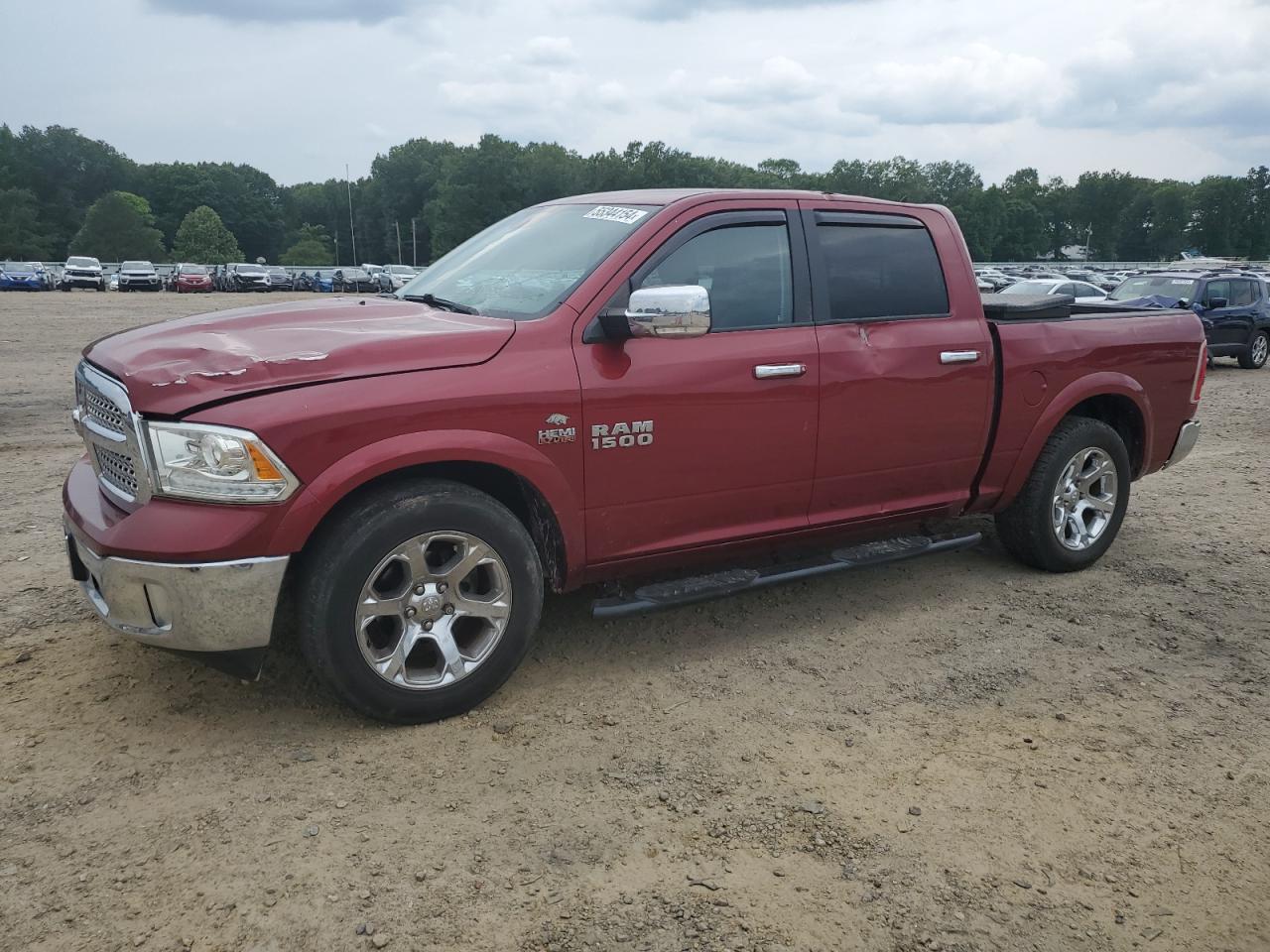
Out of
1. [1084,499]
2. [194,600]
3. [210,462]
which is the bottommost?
[1084,499]

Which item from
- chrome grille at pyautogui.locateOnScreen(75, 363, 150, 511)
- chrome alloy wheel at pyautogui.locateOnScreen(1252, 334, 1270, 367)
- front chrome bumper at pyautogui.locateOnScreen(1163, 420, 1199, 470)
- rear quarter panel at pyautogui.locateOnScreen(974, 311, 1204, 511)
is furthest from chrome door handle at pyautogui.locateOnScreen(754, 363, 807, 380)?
chrome alloy wheel at pyautogui.locateOnScreen(1252, 334, 1270, 367)

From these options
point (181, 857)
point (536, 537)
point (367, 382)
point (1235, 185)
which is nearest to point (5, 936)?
point (181, 857)

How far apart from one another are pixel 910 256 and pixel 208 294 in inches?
1751

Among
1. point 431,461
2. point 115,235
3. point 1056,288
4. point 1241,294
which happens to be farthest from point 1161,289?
point 115,235

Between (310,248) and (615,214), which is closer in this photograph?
(615,214)

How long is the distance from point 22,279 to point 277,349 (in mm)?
47665

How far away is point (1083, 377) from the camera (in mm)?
5234

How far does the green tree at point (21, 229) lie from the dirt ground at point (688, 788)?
10129cm

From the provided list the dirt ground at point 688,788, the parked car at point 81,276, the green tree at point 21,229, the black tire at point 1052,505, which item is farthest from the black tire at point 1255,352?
the green tree at point 21,229

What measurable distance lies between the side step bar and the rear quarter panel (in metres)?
0.47

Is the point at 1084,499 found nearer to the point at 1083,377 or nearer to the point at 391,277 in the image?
the point at 1083,377

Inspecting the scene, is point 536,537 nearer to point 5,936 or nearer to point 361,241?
point 5,936

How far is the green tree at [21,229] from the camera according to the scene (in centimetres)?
8944

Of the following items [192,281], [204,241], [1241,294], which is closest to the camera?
[1241,294]
